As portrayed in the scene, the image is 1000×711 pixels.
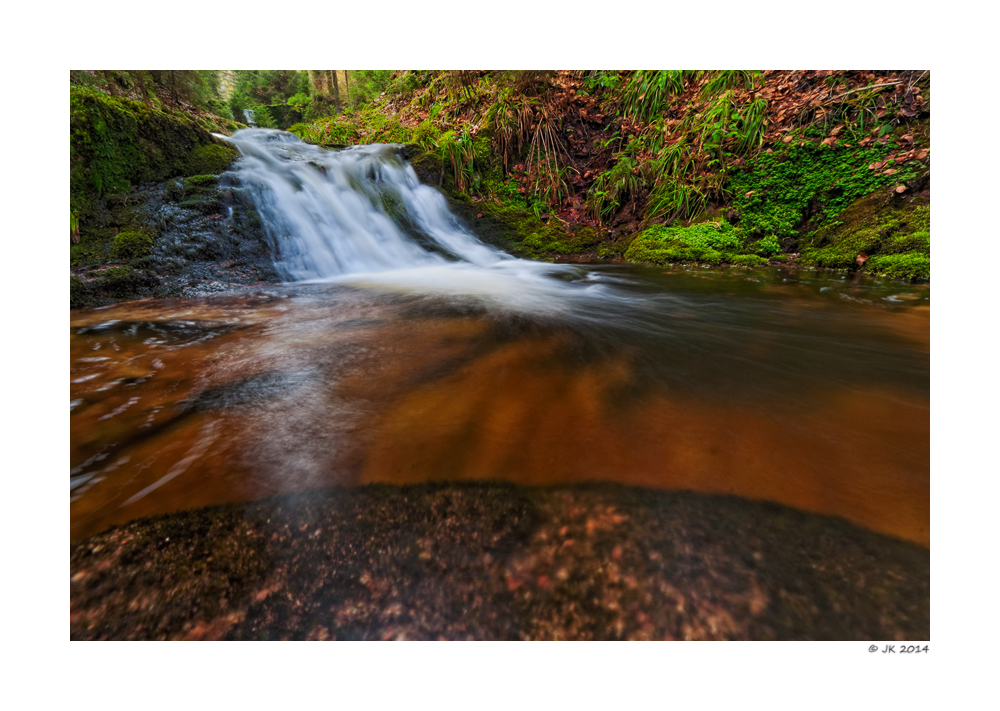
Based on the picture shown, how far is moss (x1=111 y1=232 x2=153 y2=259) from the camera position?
3.77 metres

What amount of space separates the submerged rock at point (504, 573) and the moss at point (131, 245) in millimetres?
4145

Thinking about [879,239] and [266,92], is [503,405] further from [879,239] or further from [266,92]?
[266,92]

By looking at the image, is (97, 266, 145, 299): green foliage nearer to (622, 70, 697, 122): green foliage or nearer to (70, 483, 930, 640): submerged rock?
(70, 483, 930, 640): submerged rock

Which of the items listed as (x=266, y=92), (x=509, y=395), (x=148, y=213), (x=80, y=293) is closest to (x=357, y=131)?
(x=148, y=213)

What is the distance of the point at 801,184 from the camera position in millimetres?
5027

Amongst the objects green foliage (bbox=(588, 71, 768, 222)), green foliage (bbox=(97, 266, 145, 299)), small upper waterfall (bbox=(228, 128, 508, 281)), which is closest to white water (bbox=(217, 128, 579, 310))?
small upper waterfall (bbox=(228, 128, 508, 281))

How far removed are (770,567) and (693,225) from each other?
19.7ft

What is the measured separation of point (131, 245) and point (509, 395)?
183 inches

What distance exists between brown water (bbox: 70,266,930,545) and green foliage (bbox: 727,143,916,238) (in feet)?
8.27

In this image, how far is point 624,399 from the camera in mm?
1683

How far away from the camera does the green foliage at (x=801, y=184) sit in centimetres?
457

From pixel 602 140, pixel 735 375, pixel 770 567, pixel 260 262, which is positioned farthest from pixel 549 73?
pixel 770 567

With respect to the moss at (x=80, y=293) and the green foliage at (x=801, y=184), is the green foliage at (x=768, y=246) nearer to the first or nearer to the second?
the green foliage at (x=801, y=184)

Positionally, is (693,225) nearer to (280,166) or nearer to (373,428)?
(373,428)
